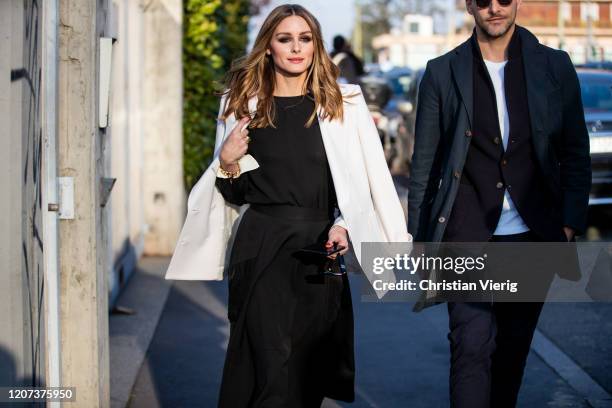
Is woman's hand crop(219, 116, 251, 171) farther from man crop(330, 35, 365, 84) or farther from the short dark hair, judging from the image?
the short dark hair

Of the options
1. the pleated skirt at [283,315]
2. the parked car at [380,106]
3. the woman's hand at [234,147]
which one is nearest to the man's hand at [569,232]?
the pleated skirt at [283,315]

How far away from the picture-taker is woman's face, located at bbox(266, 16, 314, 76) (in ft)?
15.5

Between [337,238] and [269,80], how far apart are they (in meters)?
0.74

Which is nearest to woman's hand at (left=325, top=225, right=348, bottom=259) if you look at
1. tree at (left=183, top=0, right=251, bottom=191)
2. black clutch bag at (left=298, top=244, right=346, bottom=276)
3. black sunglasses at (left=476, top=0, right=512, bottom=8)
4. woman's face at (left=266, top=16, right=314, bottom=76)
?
black clutch bag at (left=298, top=244, right=346, bottom=276)

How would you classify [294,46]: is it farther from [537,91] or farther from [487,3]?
[537,91]

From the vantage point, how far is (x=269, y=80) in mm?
4898

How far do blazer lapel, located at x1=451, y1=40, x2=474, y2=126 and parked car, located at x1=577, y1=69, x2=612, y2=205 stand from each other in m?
8.25

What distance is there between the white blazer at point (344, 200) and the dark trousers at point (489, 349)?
0.42m

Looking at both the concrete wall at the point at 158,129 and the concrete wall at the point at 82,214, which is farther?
the concrete wall at the point at 158,129

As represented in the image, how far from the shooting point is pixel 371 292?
191 inches

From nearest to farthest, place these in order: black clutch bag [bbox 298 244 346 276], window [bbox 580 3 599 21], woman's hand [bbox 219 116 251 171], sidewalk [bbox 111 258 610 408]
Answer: black clutch bag [bbox 298 244 346 276] < woman's hand [bbox 219 116 251 171] < sidewalk [bbox 111 258 610 408] < window [bbox 580 3 599 21]

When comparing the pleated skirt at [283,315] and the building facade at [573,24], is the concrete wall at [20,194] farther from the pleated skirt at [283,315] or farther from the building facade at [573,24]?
the building facade at [573,24]

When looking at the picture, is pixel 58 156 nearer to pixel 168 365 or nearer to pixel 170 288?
pixel 168 365

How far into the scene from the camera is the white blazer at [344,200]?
468 cm
